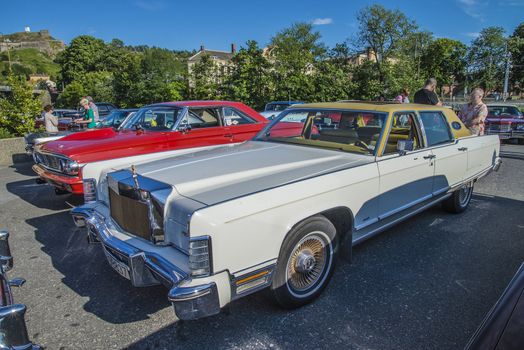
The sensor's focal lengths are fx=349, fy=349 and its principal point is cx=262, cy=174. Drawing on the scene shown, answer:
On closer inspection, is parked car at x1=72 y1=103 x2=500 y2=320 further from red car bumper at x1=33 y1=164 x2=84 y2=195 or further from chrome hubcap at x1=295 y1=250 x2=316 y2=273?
red car bumper at x1=33 y1=164 x2=84 y2=195

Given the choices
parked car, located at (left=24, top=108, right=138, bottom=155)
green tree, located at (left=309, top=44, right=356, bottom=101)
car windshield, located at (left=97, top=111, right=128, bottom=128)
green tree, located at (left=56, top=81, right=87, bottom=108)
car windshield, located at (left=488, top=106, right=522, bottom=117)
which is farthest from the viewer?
green tree, located at (left=56, top=81, right=87, bottom=108)

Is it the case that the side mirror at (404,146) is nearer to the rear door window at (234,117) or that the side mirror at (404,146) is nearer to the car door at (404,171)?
the car door at (404,171)

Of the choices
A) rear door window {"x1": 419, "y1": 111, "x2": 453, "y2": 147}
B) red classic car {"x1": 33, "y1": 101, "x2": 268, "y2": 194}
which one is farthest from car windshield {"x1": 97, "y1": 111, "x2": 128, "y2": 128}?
rear door window {"x1": 419, "y1": 111, "x2": 453, "y2": 147}

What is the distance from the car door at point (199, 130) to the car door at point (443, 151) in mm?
3562

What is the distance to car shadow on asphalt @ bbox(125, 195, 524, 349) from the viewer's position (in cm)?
246

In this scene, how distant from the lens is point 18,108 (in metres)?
10.9

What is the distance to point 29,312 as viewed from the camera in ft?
9.30

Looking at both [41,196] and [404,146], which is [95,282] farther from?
[41,196]

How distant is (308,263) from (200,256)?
1.02m

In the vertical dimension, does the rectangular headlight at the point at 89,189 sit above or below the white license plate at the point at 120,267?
above

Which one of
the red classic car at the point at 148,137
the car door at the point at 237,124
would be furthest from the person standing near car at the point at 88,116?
the car door at the point at 237,124

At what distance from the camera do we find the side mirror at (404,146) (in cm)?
359

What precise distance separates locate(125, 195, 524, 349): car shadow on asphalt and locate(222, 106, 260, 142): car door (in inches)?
140

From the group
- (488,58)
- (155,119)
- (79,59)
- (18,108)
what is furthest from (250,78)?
(79,59)
